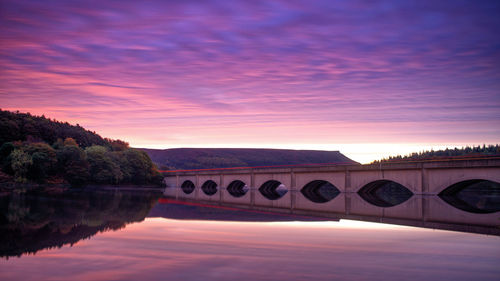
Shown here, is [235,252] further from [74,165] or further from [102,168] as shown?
[102,168]

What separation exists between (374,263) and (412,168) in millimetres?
41027

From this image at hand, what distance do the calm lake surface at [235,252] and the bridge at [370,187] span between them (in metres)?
8.36

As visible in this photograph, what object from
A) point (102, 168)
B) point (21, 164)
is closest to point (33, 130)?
point (102, 168)

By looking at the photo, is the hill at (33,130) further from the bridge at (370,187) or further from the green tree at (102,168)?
the bridge at (370,187)

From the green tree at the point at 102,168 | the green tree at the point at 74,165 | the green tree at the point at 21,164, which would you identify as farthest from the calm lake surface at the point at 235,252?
the green tree at the point at 102,168

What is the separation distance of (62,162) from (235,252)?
8464 cm

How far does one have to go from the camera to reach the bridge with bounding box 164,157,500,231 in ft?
98.8

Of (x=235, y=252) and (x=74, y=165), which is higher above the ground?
(x=74, y=165)

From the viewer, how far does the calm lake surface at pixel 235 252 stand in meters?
10.1

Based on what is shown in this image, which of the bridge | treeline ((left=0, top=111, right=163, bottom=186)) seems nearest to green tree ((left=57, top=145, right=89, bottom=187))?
treeline ((left=0, top=111, right=163, bottom=186))

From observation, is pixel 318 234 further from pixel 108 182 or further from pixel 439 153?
pixel 439 153

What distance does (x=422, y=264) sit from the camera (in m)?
11.6

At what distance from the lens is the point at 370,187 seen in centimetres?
6125

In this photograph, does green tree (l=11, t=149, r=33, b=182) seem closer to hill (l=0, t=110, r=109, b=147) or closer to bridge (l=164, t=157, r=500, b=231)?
hill (l=0, t=110, r=109, b=147)
